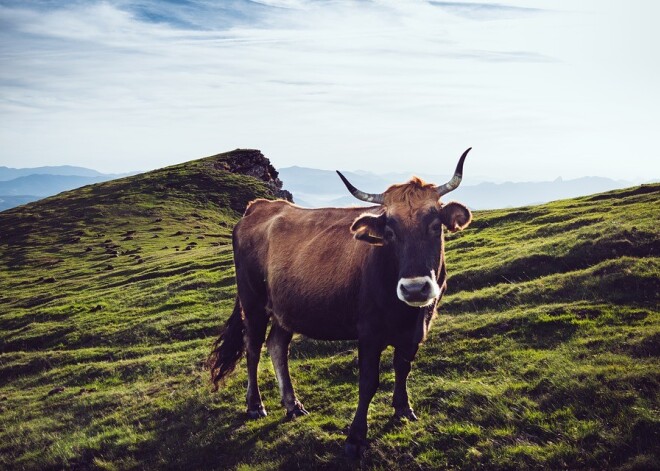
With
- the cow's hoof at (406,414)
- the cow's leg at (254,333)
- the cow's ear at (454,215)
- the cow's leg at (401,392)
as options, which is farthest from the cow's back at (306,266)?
the cow's hoof at (406,414)

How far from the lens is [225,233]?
69.9m

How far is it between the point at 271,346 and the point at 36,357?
55.5 feet

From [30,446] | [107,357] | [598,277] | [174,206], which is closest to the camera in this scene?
[30,446]

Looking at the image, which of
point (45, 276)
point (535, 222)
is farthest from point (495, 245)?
point (45, 276)

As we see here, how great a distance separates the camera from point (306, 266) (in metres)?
10.2

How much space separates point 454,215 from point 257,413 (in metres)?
6.39

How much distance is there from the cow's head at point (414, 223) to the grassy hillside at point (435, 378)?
9.58 ft

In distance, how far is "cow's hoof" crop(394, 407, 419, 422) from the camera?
31.3ft

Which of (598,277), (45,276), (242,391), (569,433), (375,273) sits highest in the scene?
(375,273)

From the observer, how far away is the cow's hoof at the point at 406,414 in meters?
9.53

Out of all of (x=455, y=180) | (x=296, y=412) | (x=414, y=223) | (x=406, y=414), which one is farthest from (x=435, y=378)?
(x=455, y=180)

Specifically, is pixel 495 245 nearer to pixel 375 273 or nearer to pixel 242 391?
pixel 242 391

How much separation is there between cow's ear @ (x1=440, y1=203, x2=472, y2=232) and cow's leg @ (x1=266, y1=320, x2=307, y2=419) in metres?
4.94

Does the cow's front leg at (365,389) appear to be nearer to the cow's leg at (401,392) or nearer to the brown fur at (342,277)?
the brown fur at (342,277)
